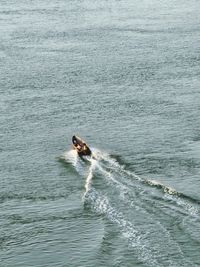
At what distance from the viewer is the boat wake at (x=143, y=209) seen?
40.0 meters

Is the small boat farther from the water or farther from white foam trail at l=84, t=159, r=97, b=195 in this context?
white foam trail at l=84, t=159, r=97, b=195

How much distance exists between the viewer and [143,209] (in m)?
44.5

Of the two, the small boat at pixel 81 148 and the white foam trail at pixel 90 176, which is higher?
the small boat at pixel 81 148

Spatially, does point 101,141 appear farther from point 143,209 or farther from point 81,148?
point 143,209

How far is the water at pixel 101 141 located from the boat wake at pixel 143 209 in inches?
3.2

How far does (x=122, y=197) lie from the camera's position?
4647 cm

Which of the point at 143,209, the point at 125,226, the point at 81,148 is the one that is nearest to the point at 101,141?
the point at 81,148

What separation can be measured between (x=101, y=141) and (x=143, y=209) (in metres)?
16.1

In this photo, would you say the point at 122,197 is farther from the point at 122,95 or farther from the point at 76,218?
the point at 122,95

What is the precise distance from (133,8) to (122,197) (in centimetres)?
7581

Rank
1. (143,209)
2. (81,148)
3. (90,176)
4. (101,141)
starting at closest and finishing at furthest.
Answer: (143,209) < (90,176) < (81,148) < (101,141)

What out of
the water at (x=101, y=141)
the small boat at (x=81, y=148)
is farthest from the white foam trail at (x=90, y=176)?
the small boat at (x=81, y=148)

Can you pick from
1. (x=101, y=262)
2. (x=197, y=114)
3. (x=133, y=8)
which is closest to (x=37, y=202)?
(x=101, y=262)

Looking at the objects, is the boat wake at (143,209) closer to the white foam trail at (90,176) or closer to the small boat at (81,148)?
the white foam trail at (90,176)
